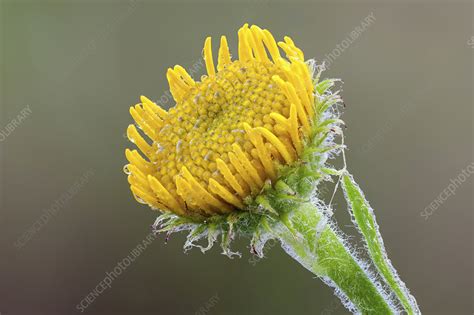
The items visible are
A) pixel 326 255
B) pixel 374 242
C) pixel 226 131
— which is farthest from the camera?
pixel 326 255

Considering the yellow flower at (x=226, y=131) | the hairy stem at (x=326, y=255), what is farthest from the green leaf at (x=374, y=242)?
the yellow flower at (x=226, y=131)

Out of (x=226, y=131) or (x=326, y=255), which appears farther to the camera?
(x=326, y=255)

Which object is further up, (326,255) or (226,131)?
(226,131)

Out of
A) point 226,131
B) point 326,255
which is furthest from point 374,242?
point 226,131

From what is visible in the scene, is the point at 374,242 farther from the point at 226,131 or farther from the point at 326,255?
the point at 226,131

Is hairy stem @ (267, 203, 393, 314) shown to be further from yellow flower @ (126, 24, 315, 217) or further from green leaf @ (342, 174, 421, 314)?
yellow flower @ (126, 24, 315, 217)

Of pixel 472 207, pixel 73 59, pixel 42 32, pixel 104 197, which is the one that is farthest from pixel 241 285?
pixel 42 32

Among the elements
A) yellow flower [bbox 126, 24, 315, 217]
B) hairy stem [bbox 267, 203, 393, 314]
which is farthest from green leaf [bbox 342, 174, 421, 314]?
yellow flower [bbox 126, 24, 315, 217]

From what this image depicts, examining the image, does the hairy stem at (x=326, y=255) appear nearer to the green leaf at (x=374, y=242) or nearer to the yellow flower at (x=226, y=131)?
the green leaf at (x=374, y=242)
